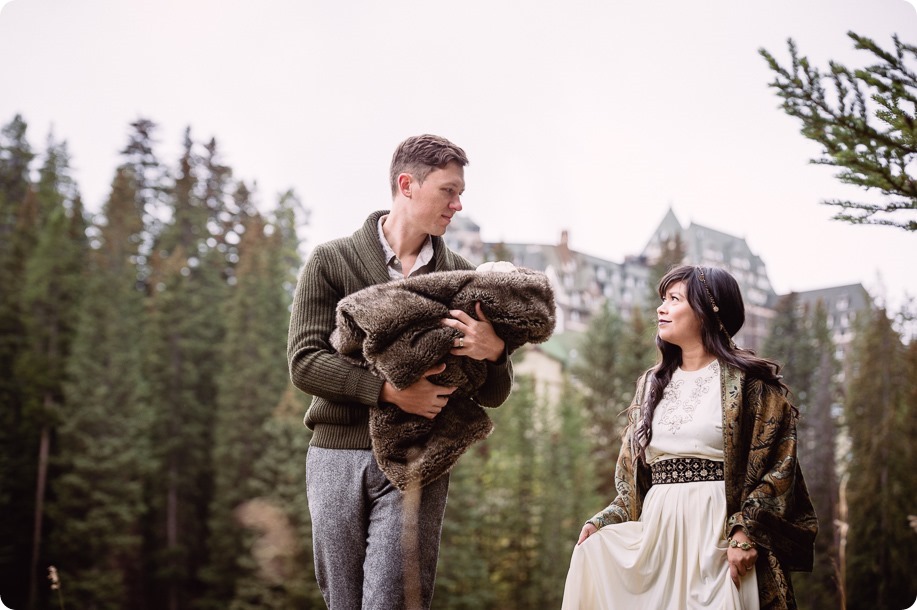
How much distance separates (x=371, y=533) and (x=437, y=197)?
83cm

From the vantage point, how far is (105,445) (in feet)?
53.6

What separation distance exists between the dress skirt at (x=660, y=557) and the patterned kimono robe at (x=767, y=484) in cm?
7

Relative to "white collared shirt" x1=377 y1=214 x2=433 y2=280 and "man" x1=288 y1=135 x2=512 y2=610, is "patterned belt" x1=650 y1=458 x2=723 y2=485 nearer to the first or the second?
"man" x1=288 y1=135 x2=512 y2=610

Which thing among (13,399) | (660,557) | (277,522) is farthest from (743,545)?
(277,522)

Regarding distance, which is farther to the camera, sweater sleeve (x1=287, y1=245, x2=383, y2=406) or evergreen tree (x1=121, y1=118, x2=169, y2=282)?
evergreen tree (x1=121, y1=118, x2=169, y2=282)

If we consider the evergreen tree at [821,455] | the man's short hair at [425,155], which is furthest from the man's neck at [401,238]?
the evergreen tree at [821,455]

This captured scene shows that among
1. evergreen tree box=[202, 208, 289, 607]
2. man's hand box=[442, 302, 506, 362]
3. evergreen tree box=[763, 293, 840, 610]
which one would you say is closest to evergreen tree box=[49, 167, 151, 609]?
evergreen tree box=[202, 208, 289, 607]

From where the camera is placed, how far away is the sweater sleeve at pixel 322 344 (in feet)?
6.21

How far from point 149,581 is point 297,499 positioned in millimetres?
3699

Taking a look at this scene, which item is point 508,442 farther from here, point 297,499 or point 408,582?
point 408,582

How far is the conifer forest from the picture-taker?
15.6 m

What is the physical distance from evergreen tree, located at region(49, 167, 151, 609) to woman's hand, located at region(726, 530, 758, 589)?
16.1 metres

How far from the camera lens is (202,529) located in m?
17.8

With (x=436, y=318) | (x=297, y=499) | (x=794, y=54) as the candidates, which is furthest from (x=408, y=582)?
(x=297, y=499)
